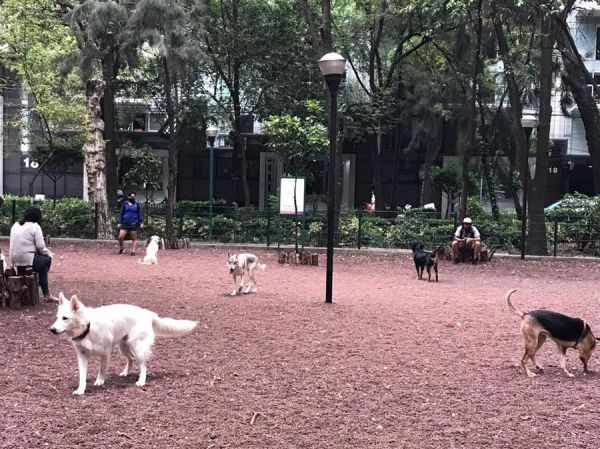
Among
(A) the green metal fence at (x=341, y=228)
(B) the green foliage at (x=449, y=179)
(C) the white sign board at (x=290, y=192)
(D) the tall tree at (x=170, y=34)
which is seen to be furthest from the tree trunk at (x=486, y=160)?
(D) the tall tree at (x=170, y=34)

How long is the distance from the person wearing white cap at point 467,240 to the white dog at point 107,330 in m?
12.5

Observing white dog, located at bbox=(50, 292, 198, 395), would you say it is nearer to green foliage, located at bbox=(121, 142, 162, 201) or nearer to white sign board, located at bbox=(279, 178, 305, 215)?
white sign board, located at bbox=(279, 178, 305, 215)

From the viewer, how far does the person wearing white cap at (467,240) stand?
17.1 metres

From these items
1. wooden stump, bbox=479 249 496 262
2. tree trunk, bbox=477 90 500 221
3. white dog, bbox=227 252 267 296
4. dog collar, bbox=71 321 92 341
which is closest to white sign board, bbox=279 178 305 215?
wooden stump, bbox=479 249 496 262

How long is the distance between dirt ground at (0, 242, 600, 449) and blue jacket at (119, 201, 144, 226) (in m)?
5.67

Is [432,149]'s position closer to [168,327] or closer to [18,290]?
[18,290]

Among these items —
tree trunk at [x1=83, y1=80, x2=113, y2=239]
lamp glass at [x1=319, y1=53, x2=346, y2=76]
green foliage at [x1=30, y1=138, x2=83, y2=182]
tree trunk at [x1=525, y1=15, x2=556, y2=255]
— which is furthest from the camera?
green foliage at [x1=30, y1=138, x2=83, y2=182]

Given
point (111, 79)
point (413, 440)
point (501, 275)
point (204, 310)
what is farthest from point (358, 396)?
point (111, 79)

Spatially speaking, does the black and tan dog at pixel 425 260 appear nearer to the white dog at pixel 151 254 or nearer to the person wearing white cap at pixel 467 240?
the person wearing white cap at pixel 467 240

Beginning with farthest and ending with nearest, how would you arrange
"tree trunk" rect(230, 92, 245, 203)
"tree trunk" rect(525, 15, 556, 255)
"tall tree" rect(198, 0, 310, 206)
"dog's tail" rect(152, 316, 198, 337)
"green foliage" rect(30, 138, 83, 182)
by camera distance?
"green foliage" rect(30, 138, 83, 182), "tree trunk" rect(230, 92, 245, 203), "tall tree" rect(198, 0, 310, 206), "tree trunk" rect(525, 15, 556, 255), "dog's tail" rect(152, 316, 198, 337)

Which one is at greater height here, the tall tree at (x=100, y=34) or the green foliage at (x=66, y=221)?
the tall tree at (x=100, y=34)

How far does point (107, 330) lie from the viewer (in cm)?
546

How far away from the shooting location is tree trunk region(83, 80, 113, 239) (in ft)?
63.3

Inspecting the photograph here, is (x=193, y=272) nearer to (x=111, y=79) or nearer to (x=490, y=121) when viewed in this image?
(x=111, y=79)
